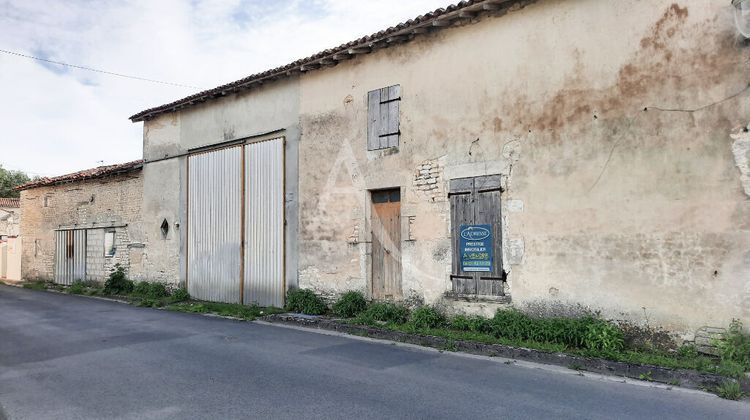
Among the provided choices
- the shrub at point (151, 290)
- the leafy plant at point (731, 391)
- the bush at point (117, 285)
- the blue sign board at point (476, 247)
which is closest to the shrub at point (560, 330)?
the blue sign board at point (476, 247)

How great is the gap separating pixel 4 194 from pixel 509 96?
5171cm

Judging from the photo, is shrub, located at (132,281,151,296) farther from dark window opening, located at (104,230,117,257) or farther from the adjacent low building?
dark window opening, located at (104,230,117,257)

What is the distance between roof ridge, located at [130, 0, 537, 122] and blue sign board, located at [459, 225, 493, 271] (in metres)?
3.86

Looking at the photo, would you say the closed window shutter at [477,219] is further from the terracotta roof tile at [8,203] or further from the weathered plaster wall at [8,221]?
the terracotta roof tile at [8,203]

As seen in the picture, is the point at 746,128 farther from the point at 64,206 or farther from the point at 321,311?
the point at 64,206

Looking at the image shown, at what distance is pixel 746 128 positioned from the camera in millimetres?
6680

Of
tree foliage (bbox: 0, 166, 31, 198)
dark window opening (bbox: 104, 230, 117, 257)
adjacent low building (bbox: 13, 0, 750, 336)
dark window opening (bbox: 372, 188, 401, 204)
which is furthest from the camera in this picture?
tree foliage (bbox: 0, 166, 31, 198)

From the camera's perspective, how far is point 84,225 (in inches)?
749

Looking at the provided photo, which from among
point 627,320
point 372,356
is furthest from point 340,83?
point 627,320

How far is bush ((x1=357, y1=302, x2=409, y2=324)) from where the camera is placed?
389 inches

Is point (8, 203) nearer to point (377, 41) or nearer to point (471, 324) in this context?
point (377, 41)

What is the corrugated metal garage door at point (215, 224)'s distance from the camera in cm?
1369

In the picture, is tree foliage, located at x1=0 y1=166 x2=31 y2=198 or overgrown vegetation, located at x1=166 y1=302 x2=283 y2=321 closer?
overgrown vegetation, located at x1=166 y1=302 x2=283 y2=321

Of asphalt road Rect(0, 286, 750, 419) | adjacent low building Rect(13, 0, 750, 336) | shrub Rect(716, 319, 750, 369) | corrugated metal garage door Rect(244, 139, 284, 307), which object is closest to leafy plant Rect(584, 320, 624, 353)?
adjacent low building Rect(13, 0, 750, 336)
